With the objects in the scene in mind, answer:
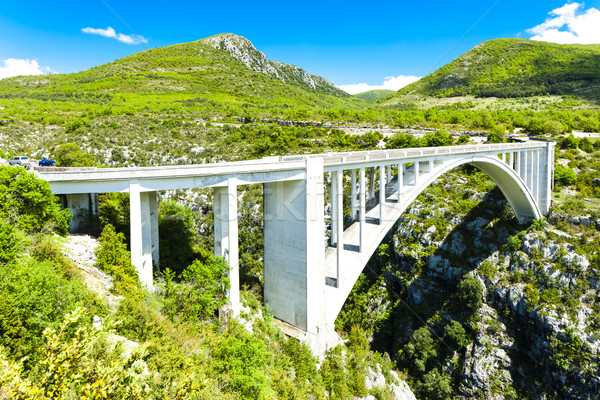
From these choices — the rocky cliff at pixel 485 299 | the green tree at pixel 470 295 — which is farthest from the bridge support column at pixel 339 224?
the green tree at pixel 470 295

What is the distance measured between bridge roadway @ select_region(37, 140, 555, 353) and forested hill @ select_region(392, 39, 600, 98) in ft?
316

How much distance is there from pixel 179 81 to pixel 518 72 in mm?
111272

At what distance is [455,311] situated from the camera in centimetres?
3003

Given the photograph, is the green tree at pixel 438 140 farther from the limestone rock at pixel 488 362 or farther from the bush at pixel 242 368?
the bush at pixel 242 368

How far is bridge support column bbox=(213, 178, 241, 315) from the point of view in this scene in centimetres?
1473

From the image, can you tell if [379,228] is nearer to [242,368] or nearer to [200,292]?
[200,292]

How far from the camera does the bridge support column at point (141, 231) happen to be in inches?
533

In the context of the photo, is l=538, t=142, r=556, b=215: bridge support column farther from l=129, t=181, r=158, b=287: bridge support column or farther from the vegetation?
l=129, t=181, r=158, b=287: bridge support column

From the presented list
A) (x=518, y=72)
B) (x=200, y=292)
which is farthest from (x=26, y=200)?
(x=518, y=72)

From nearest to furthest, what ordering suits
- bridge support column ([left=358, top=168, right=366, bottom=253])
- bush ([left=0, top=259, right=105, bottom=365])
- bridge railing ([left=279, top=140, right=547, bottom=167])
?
bush ([left=0, top=259, right=105, bottom=365]) → bridge railing ([left=279, top=140, right=547, bottom=167]) → bridge support column ([left=358, top=168, right=366, bottom=253])

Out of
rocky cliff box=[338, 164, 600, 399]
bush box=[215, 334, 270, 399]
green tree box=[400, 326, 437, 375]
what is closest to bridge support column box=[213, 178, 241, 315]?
bush box=[215, 334, 270, 399]

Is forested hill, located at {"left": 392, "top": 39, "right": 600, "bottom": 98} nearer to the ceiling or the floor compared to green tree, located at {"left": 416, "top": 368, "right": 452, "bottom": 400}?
nearer to the ceiling

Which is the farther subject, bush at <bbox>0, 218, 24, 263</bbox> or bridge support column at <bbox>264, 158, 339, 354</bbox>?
bridge support column at <bbox>264, 158, 339, 354</bbox>

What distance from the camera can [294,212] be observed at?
17156 mm
